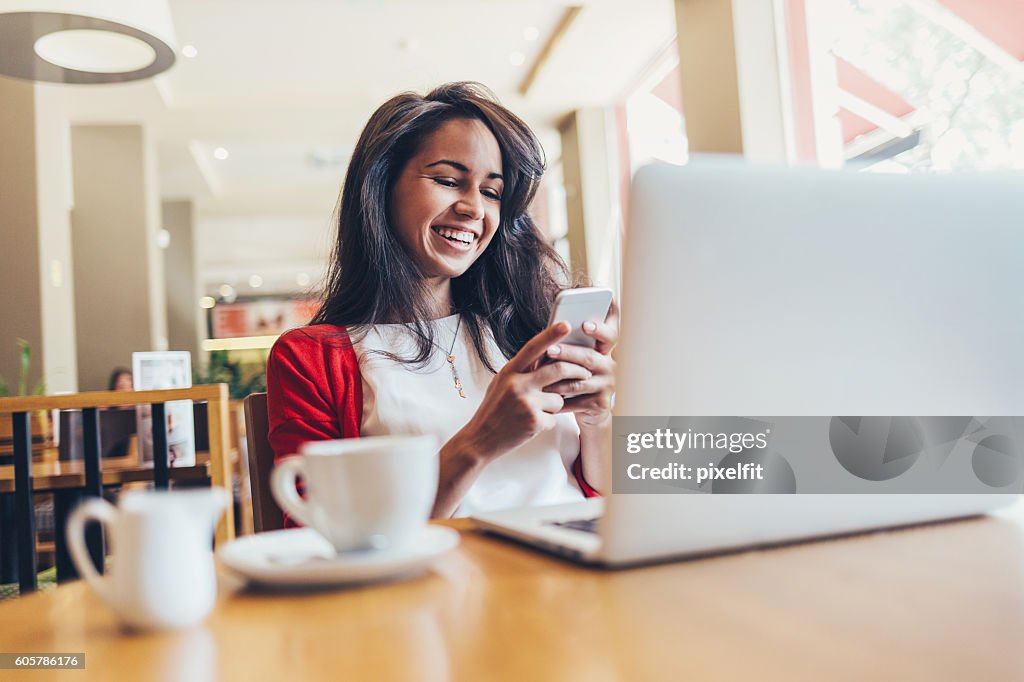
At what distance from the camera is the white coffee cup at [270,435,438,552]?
0.50 m

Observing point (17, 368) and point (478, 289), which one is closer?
point (478, 289)

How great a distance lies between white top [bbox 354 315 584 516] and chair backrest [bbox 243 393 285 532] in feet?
0.46

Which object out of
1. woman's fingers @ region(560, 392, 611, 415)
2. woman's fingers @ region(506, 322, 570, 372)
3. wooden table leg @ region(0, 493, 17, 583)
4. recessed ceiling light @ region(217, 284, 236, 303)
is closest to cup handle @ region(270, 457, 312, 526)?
woman's fingers @ region(506, 322, 570, 372)

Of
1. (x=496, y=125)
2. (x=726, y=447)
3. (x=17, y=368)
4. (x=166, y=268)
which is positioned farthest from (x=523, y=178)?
(x=166, y=268)

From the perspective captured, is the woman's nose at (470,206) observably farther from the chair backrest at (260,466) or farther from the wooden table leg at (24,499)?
the wooden table leg at (24,499)

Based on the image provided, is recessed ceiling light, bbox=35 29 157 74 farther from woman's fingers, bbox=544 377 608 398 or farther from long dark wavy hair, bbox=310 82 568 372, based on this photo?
woman's fingers, bbox=544 377 608 398

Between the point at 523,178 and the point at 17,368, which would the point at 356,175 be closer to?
the point at 523,178

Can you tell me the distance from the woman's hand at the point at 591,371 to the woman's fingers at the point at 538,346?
22 millimetres

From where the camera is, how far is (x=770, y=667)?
0.37 meters

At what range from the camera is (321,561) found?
531 millimetres

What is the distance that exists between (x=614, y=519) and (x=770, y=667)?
155 millimetres

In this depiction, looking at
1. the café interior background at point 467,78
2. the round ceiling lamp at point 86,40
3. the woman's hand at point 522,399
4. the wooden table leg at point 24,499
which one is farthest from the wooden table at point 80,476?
the woman's hand at point 522,399

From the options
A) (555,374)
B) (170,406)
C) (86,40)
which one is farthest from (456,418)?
(86,40)

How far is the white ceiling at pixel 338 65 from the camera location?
5309mm
